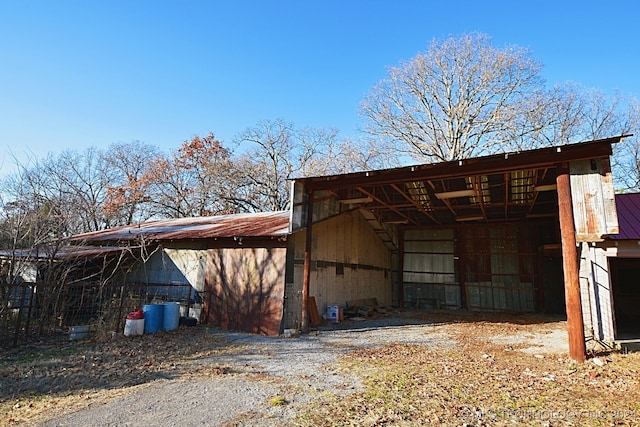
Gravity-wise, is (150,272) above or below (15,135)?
below

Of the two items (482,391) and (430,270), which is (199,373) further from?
(430,270)

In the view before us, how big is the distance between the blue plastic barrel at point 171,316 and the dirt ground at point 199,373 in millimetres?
235

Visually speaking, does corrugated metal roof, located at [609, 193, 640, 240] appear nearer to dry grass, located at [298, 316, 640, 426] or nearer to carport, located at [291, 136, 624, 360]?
carport, located at [291, 136, 624, 360]

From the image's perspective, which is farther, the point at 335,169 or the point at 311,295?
the point at 335,169

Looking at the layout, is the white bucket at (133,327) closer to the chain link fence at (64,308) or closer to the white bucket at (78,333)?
the chain link fence at (64,308)

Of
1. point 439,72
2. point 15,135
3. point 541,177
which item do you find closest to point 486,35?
point 439,72

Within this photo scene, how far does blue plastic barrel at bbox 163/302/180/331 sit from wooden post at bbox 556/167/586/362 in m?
8.29

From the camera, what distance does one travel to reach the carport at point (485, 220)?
20.7ft

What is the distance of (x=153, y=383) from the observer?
15.7 ft

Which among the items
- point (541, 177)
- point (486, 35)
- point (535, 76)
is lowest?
point (541, 177)

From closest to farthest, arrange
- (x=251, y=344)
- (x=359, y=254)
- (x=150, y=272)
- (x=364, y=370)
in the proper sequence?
(x=364, y=370), (x=251, y=344), (x=150, y=272), (x=359, y=254)

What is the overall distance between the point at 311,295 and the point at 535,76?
16198 millimetres

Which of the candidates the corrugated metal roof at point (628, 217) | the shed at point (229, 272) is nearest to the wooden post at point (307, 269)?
the shed at point (229, 272)

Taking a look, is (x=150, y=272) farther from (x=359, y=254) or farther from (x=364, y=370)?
(x=364, y=370)
